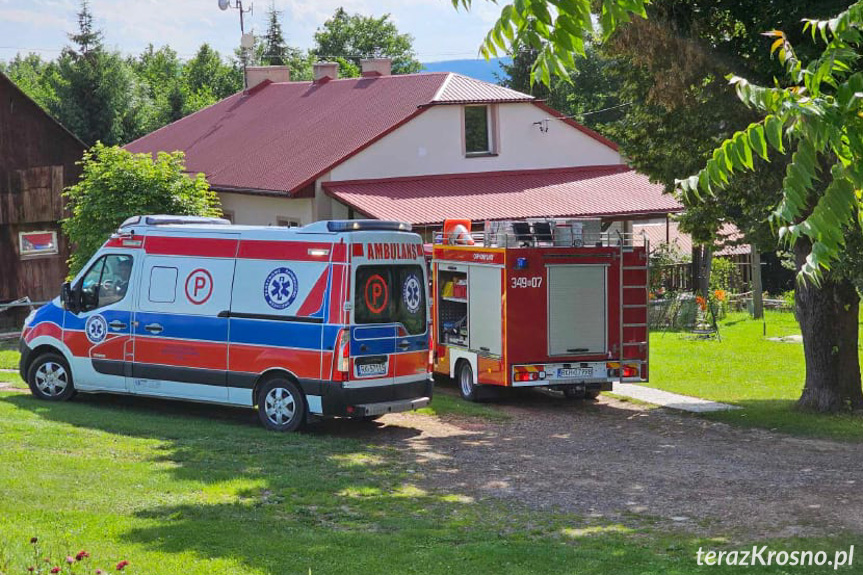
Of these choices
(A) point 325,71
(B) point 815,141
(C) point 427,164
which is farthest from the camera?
(A) point 325,71

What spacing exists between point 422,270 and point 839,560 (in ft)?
25.8

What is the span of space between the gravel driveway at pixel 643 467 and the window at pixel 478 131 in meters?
15.2

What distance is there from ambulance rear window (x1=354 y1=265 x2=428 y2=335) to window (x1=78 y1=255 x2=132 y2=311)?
141 inches

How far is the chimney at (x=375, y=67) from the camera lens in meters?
40.5

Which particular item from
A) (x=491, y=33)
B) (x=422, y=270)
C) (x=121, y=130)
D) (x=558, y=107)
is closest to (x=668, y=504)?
(x=422, y=270)

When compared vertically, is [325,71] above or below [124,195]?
above

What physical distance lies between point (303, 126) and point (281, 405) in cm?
2146

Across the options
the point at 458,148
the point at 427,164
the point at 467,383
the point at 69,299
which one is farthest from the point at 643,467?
the point at 458,148

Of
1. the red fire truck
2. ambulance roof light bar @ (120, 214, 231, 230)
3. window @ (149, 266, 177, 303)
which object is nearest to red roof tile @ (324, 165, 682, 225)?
the red fire truck

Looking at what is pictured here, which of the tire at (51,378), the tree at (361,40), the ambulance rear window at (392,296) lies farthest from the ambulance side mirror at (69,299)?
the tree at (361,40)

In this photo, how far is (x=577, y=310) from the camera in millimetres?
18453

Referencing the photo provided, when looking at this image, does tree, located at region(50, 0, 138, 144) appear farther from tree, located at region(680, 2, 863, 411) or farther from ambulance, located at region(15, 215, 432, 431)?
tree, located at region(680, 2, 863, 411)

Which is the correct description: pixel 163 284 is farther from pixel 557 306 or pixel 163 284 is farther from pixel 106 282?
pixel 557 306

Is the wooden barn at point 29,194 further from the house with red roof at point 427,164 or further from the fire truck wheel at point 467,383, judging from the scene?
the fire truck wheel at point 467,383
